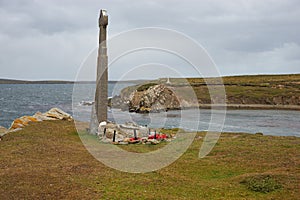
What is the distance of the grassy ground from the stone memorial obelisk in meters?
6.50

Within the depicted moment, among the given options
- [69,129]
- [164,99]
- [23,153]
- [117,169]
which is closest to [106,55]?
[69,129]

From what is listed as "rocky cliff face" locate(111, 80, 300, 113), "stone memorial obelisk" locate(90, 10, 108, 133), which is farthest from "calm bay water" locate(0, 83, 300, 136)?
"stone memorial obelisk" locate(90, 10, 108, 133)

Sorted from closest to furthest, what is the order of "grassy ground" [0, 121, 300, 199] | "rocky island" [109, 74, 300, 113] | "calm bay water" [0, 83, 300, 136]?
"grassy ground" [0, 121, 300, 199] < "calm bay water" [0, 83, 300, 136] < "rocky island" [109, 74, 300, 113]

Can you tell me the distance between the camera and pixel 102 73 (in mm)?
30953

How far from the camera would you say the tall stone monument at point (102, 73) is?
3092cm

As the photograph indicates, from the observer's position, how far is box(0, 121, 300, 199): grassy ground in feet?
46.0

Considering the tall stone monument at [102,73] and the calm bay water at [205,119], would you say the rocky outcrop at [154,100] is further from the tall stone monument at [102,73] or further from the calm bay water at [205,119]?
the tall stone monument at [102,73]

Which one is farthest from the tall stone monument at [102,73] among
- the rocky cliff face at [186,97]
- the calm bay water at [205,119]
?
the rocky cliff face at [186,97]

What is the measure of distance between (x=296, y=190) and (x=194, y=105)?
90897 millimetres

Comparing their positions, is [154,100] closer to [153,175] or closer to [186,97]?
[186,97]

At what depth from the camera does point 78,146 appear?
992 inches

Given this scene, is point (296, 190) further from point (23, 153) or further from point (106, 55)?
point (106, 55)

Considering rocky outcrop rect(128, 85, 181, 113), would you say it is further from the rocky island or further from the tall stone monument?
the tall stone monument

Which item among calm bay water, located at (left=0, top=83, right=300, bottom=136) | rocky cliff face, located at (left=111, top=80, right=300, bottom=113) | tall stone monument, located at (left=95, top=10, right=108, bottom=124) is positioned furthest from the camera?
rocky cliff face, located at (left=111, top=80, right=300, bottom=113)
